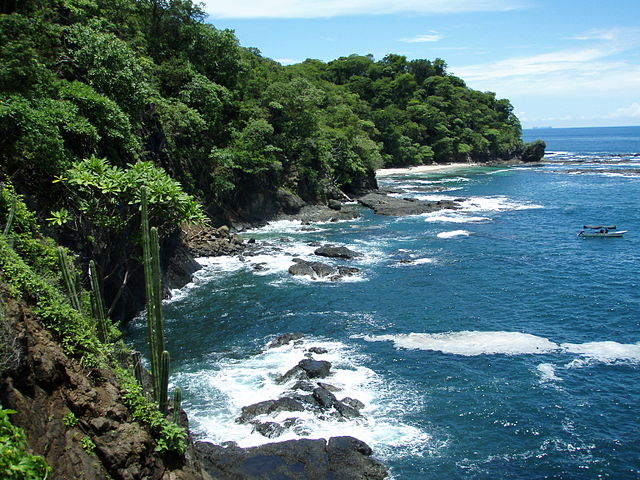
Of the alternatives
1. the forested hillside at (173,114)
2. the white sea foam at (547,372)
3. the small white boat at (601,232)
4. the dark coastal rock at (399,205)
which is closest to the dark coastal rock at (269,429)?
the forested hillside at (173,114)

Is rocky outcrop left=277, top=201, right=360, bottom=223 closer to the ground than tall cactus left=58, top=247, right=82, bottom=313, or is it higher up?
closer to the ground

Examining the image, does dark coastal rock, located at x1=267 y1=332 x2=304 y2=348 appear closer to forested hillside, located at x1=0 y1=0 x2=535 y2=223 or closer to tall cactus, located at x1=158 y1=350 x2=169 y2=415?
forested hillside, located at x1=0 y1=0 x2=535 y2=223

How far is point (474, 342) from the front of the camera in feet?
88.5

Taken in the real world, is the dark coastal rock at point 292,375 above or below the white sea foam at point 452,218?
below

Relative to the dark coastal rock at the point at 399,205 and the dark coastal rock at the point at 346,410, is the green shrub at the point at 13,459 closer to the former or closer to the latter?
the dark coastal rock at the point at 346,410

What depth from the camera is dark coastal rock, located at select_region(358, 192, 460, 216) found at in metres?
63.9

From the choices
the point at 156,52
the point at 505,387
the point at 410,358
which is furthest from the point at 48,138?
the point at 156,52

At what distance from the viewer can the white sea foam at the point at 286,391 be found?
749 inches

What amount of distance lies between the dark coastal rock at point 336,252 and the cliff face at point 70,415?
3118 centimetres

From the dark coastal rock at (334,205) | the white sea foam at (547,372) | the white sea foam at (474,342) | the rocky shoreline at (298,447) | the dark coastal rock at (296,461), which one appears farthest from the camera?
the dark coastal rock at (334,205)

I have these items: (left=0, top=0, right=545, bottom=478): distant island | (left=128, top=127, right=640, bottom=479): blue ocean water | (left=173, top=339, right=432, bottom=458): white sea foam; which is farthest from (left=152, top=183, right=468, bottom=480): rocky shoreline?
(left=0, top=0, right=545, bottom=478): distant island

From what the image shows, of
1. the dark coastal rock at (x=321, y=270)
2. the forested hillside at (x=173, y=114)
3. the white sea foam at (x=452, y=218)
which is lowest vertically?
the dark coastal rock at (x=321, y=270)

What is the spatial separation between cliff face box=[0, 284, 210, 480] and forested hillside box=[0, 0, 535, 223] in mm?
8017

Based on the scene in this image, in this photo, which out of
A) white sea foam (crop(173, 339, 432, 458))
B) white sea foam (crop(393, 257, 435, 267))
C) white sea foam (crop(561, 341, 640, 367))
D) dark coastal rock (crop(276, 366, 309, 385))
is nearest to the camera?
white sea foam (crop(173, 339, 432, 458))
